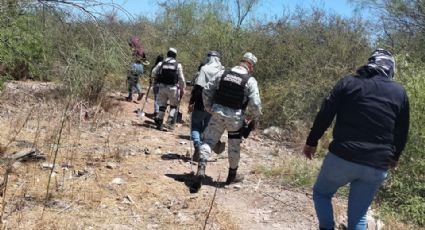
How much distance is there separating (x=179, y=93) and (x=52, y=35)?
4.75 meters

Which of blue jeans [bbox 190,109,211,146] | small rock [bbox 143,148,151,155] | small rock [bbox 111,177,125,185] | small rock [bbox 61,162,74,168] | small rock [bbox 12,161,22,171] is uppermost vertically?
blue jeans [bbox 190,109,211,146]

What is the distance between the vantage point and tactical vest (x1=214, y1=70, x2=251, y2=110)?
6180 millimetres

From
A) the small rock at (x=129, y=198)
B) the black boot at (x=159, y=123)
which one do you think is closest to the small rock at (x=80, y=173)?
the small rock at (x=129, y=198)

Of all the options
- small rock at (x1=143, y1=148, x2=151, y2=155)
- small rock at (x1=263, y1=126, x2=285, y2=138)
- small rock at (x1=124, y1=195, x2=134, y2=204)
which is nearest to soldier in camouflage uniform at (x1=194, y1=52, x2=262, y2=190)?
small rock at (x1=124, y1=195, x2=134, y2=204)

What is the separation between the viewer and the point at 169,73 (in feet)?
33.1

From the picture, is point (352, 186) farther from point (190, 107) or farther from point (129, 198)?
point (190, 107)

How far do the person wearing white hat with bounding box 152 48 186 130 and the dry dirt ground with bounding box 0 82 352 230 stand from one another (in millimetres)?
962

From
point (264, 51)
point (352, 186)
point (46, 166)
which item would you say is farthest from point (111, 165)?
point (264, 51)

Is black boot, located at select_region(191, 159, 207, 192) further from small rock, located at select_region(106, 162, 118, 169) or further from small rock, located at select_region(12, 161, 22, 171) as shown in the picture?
small rock, located at select_region(12, 161, 22, 171)

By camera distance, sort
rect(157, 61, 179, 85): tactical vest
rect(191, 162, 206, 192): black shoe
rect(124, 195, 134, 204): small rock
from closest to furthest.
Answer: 1. rect(124, 195, 134, 204): small rock
2. rect(191, 162, 206, 192): black shoe
3. rect(157, 61, 179, 85): tactical vest

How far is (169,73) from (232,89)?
4058 mm

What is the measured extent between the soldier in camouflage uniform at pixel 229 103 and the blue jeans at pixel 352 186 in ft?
6.82

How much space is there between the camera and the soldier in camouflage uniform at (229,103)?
620 cm

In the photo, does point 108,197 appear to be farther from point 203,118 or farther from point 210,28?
point 210,28
